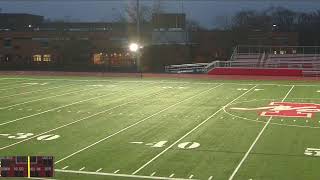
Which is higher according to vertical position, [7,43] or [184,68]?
[7,43]

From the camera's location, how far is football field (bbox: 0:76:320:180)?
478 inches

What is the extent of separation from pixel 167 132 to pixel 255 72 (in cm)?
2701

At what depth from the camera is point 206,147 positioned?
1437 centimetres

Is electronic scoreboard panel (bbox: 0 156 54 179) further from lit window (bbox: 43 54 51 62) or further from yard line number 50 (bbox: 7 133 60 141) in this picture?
lit window (bbox: 43 54 51 62)

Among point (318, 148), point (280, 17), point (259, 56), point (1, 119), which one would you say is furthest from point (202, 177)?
point (280, 17)

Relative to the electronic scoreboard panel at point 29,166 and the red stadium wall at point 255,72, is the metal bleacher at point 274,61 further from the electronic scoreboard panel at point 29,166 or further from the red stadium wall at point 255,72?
the electronic scoreboard panel at point 29,166

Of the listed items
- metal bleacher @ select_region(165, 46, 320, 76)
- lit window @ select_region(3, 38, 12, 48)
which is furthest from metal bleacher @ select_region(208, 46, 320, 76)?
lit window @ select_region(3, 38, 12, 48)

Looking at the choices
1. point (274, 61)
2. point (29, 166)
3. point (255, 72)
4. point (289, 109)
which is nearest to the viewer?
point (29, 166)

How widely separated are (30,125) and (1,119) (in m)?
1.90

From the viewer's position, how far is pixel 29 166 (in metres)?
7.70

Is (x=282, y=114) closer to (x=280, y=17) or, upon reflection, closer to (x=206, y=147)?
(x=206, y=147)

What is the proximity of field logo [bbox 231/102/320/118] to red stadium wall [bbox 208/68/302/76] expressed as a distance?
18790mm

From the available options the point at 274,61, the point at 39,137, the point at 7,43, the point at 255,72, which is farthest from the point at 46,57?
the point at 39,137

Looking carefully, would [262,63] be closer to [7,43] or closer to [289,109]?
[289,109]
